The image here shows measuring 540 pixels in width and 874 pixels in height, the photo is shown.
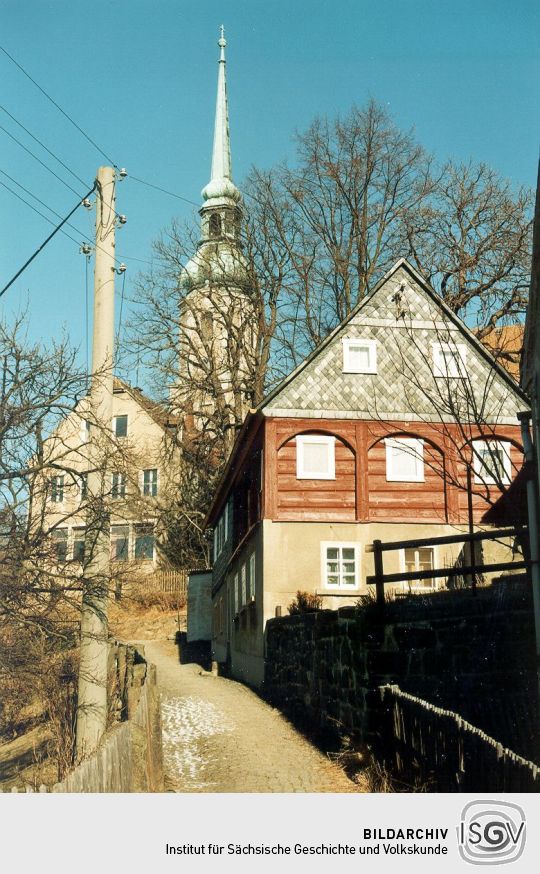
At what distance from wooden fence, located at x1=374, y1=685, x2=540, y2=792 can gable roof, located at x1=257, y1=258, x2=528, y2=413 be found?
1058 centimetres

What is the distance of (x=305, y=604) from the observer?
17.1m

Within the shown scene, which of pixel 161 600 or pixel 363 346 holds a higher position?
pixel 363 346

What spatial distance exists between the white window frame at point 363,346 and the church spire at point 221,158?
4766mm

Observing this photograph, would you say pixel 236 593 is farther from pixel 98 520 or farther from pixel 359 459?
pixel 98 520

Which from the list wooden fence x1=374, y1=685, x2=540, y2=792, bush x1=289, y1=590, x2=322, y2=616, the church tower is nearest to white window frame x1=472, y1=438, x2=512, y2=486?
wooden fence x1=374, y1=685, x2=540, y2=792

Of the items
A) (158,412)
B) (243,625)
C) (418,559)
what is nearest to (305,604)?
(418,559)

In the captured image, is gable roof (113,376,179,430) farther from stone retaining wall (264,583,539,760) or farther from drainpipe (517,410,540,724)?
drainpipe (517,410,540,724)

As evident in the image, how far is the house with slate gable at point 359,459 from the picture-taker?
66.1 feet

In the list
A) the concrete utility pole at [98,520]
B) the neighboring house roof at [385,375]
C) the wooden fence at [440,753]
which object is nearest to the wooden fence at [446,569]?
the wooden fence at [440,753]

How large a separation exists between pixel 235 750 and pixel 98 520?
3.39m

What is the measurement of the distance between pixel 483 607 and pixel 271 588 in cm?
826

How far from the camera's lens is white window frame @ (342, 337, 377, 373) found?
21.6 meters

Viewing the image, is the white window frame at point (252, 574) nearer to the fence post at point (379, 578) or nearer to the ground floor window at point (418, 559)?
the ground floor window at point (418, 559)

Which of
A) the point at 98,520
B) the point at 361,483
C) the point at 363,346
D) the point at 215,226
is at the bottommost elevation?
the point at 98,520
